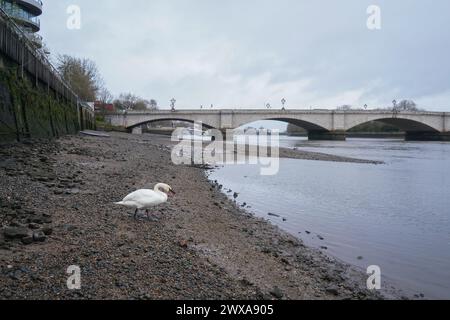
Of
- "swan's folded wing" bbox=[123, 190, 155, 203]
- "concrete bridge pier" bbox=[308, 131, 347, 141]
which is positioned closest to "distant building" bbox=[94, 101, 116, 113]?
"concrete bridge pier" bbox=[308, 131, 347, 141]

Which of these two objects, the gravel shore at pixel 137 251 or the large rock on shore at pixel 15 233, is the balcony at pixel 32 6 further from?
the large rock on shore at pixel 15 233

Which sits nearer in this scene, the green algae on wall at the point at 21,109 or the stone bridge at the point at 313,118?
the green algae on wall at the point at 21,109

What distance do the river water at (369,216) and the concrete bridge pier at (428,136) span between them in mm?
85775

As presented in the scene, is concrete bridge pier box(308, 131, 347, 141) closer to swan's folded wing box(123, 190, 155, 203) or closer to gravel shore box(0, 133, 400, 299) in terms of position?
gravel shore box(0, 133, 400, 299)

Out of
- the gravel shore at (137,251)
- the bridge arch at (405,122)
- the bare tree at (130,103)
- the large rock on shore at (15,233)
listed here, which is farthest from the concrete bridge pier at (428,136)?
the large rock on shore at (15,233)

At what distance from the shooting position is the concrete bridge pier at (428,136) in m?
101

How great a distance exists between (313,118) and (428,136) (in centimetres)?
3733

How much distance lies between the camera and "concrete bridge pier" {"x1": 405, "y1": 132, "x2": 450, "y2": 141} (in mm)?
100812

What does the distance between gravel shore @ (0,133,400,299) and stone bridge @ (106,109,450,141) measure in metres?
76.6

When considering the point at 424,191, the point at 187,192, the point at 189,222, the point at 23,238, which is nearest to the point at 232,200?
the point at 187,192

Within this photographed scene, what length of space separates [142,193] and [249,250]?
2.76 metres

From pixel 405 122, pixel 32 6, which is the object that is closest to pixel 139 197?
pixel 32 6

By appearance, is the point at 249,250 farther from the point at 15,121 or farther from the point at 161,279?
the point at 15,121

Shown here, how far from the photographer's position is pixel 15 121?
16828 mm
